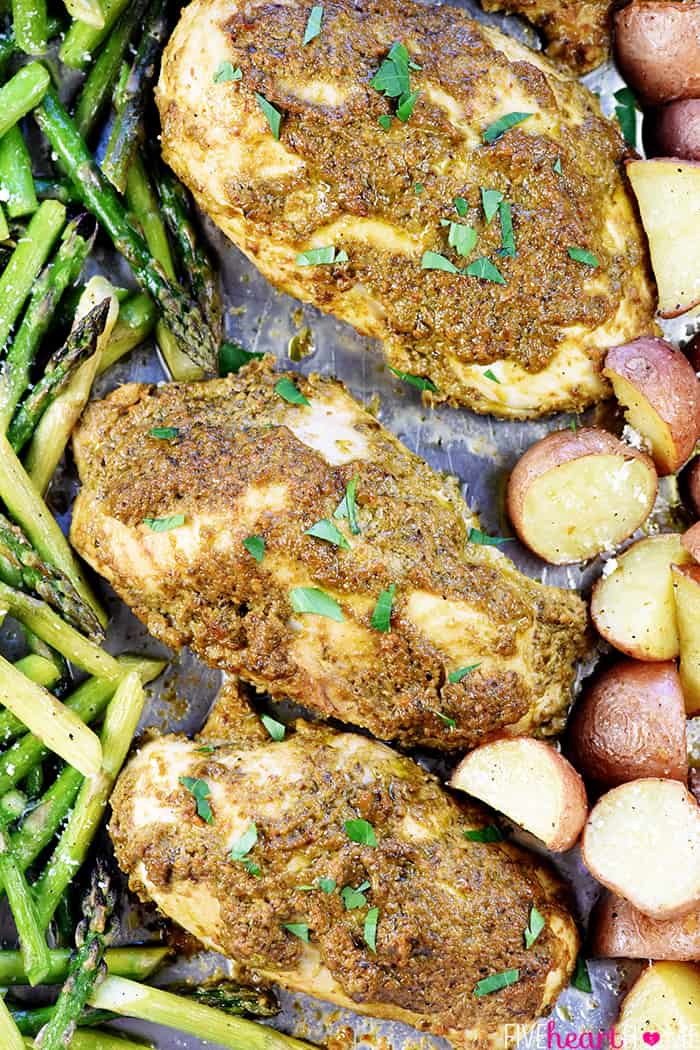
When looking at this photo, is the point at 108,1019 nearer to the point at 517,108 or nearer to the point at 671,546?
the point at 671,546

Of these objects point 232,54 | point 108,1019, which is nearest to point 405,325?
point 232,54

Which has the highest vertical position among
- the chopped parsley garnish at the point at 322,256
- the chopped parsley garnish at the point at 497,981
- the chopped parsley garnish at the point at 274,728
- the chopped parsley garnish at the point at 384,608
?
the chopped parsley garnish at the point at 322,256

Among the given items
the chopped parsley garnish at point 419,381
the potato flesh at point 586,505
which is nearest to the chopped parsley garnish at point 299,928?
the potato flesh at point 586,505

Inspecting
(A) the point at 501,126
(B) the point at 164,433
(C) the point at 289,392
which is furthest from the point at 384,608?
(A) the point at 501,126

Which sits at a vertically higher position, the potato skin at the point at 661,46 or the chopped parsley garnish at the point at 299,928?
the potato skin at the point at 661,46

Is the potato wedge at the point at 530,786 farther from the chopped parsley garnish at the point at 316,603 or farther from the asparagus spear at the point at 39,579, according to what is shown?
the asparagus spear at the point at 39,579

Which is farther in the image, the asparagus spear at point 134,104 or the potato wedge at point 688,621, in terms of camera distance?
the asparagus spear at point 134,104

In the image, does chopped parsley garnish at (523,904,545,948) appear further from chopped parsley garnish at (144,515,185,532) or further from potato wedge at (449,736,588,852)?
chopped parsley garnish at (144,515,185,532)
